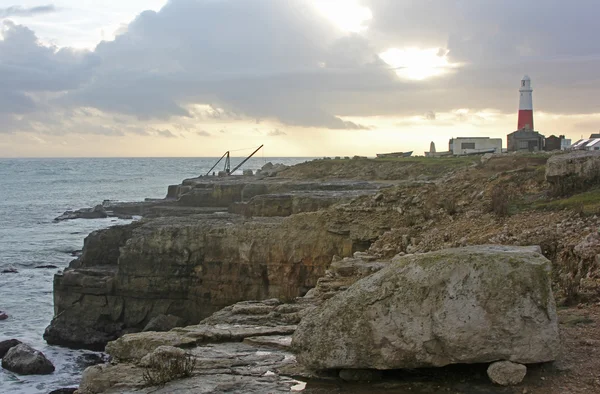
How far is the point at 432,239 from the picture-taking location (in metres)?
15.7

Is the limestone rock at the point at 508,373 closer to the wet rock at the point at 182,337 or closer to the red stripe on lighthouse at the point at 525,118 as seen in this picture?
the wet rock at the point at 182,337

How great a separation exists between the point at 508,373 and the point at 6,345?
19598 mm

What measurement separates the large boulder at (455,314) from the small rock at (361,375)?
196 millimetres

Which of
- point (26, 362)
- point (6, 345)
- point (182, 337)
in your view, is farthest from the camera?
point (6, 345)

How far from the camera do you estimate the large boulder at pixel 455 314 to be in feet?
24.0

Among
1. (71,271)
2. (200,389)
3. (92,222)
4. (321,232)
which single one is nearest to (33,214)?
(92,222)

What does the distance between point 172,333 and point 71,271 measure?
59.0ft

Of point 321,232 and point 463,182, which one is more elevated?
point 463,182

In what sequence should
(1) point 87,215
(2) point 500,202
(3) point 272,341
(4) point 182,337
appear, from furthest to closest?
1. (1) point 87,215
2. (2) point 500,202
3. (4) point 182,337
4. (3) point 272,341

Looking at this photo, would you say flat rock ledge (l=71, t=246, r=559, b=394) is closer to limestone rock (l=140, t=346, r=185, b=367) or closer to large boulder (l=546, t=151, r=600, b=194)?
limestone rock (l=140, t=346, r=185, b=367)

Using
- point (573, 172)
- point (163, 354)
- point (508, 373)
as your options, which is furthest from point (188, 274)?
point (508, 373)

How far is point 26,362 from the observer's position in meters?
21.0

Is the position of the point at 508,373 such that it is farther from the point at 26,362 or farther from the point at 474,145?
the point at 474,145

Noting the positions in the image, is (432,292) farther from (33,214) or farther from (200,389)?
(33,214)
